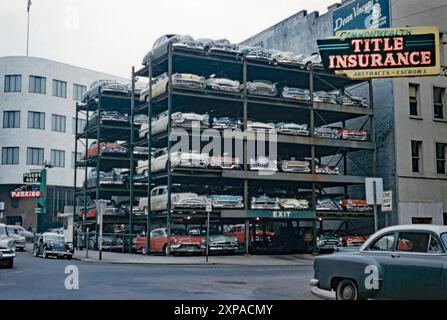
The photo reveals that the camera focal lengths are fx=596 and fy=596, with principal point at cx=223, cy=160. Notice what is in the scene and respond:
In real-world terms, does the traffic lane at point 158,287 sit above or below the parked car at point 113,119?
below

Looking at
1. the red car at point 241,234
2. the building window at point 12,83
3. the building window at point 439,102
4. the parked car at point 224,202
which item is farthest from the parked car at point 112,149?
the building window at point 12,83

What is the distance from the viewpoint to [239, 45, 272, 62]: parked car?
117ft

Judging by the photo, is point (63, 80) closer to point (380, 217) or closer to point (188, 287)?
point (380, 217)

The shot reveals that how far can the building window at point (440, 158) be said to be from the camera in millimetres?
39656

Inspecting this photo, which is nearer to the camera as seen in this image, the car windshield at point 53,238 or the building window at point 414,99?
the car windshield at point 53,238

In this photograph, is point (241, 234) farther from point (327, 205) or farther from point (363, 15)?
point (363, 15)

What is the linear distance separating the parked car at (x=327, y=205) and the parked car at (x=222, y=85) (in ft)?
27.9

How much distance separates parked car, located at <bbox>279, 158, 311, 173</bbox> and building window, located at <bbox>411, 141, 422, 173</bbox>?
7.56m


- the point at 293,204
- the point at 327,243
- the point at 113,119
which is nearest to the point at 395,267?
the point at 293,204

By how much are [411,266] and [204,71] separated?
30961 mm

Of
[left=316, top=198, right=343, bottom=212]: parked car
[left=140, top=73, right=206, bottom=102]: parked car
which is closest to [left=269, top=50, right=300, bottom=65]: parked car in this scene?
[left=140, top=73, right=206, bottom=102]: parked car

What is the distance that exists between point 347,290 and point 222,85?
83.7 ft

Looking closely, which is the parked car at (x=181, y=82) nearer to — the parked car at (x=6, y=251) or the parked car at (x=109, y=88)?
the parked car at (x=109, y=88)
